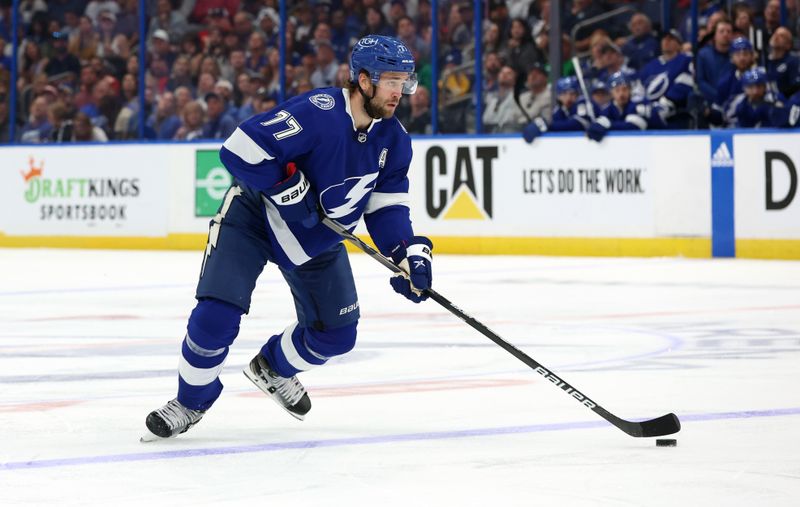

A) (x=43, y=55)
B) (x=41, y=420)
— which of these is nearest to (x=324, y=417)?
(x=41, y=420)

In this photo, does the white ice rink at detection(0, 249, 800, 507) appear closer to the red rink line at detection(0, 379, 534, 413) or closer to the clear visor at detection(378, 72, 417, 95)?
the red rink line at detection(0, 379, 534, 413)

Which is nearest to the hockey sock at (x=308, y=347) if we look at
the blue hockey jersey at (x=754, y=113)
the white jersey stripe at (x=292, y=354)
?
the white jersey stripe at (x=292, y=354)

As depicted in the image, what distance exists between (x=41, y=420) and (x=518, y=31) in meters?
9.17

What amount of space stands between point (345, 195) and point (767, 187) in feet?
26.7

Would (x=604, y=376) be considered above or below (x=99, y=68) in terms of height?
below

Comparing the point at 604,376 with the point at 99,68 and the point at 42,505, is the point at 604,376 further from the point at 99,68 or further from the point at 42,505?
the point at 99,68

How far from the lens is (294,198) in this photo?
4.00 meters

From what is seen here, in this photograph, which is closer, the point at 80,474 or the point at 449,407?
the point at 80,474

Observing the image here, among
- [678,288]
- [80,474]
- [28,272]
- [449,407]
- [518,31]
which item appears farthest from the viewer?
[518,31]

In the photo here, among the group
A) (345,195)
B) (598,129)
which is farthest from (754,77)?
(345,195)

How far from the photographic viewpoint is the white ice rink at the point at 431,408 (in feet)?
10.3

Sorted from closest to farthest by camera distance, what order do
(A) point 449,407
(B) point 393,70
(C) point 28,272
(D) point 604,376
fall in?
(B) point 393,70, (A) point 449,407, (D) point 604,376, (C) point 28,272

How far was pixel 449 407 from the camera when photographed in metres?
4.37

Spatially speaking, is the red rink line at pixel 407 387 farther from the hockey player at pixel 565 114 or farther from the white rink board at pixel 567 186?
the hockey player at pixel 565 114
